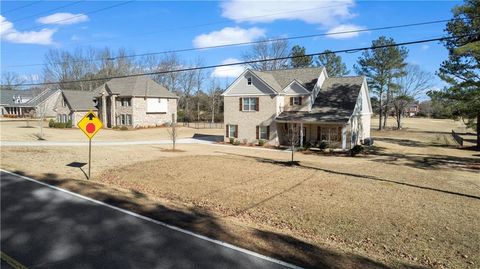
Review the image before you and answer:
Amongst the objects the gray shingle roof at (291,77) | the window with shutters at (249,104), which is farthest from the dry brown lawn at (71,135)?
the gray shingle roof at (291,77)

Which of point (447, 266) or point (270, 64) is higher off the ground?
point (270, 64)

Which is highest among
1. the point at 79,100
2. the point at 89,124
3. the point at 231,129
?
the point at 79,100

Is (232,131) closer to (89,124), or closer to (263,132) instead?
(263,132)

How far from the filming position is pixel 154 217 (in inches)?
375

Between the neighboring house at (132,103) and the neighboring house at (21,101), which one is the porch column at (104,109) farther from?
the neighboring house at (21,101)

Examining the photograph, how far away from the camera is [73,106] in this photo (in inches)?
2136

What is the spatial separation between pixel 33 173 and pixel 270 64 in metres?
56.6

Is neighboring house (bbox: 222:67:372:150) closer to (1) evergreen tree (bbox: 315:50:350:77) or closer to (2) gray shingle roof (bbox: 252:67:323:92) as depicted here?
(2) gray shingle roof (bbox: 252:67:323:92)

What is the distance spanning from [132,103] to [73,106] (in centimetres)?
1100

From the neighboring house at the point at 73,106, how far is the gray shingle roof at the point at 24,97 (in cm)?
2218

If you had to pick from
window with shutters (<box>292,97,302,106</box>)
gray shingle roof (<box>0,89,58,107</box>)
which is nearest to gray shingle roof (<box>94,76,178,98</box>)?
window with shutters (<box>292,97,302,106</box>)

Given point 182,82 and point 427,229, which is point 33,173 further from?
A: point 182,82

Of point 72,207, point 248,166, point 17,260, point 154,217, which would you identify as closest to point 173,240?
point 154,217

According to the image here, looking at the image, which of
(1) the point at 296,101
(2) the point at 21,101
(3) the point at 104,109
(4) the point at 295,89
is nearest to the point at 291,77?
(4) the point at 295,89
